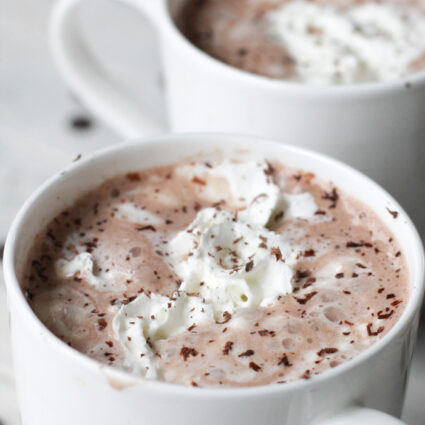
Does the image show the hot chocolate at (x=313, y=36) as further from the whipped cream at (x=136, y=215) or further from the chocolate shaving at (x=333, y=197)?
the whipped cream at (x=136, y=215)

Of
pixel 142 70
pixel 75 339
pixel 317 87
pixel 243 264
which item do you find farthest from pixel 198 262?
pixel 142 70

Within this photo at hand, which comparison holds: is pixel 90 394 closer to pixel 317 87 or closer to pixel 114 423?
pixel 114 423

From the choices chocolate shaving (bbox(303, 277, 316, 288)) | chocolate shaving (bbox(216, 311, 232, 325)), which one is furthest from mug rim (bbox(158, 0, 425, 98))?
chocolate shaving (bbox(216, 311, 232, 325))

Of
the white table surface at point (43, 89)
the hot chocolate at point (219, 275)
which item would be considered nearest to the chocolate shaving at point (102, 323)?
the hot chocolate at point (219, 275)

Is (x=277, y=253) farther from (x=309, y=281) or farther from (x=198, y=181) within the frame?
(x=198, y=181)

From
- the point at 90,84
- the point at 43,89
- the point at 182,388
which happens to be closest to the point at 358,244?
the point at 182,388

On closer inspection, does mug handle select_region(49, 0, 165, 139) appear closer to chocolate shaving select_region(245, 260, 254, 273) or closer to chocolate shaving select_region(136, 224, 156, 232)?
chocolate shaving select_region(136, 224, 156, 232)
